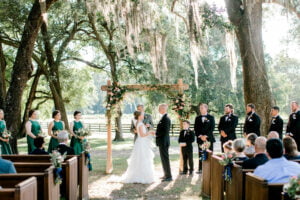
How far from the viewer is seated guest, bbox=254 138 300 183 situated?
4047mm

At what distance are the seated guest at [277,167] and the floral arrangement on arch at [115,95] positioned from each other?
674cm

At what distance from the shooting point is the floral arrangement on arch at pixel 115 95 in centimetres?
1044

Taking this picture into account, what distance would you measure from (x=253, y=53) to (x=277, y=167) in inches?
223

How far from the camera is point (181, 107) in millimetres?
10289

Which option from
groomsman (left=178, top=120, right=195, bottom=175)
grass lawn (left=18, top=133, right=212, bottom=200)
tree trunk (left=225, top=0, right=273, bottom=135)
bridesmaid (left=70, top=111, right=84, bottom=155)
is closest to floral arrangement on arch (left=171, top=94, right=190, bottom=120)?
groomsman (left=178, top=120, right=195, bottom=175)

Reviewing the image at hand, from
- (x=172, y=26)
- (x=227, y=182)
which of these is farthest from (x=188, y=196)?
→ (x=172, y=26)

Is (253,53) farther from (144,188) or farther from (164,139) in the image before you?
(144,188)

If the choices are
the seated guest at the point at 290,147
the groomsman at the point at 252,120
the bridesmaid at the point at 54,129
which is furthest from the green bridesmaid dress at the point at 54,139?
the seated guest at the point at 290,147

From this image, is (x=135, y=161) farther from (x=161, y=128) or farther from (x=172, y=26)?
(x=172, y=26)

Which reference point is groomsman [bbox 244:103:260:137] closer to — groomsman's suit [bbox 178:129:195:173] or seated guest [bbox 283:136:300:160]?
groomsman's suit [bbox 178:129:195:173]

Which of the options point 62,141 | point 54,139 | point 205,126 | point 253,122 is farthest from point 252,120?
point 54,139

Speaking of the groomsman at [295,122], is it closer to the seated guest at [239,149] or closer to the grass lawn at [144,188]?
the grass lawn at [144,188]

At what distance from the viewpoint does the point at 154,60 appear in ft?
31.4

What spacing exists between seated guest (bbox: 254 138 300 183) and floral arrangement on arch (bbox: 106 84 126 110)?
674cm
